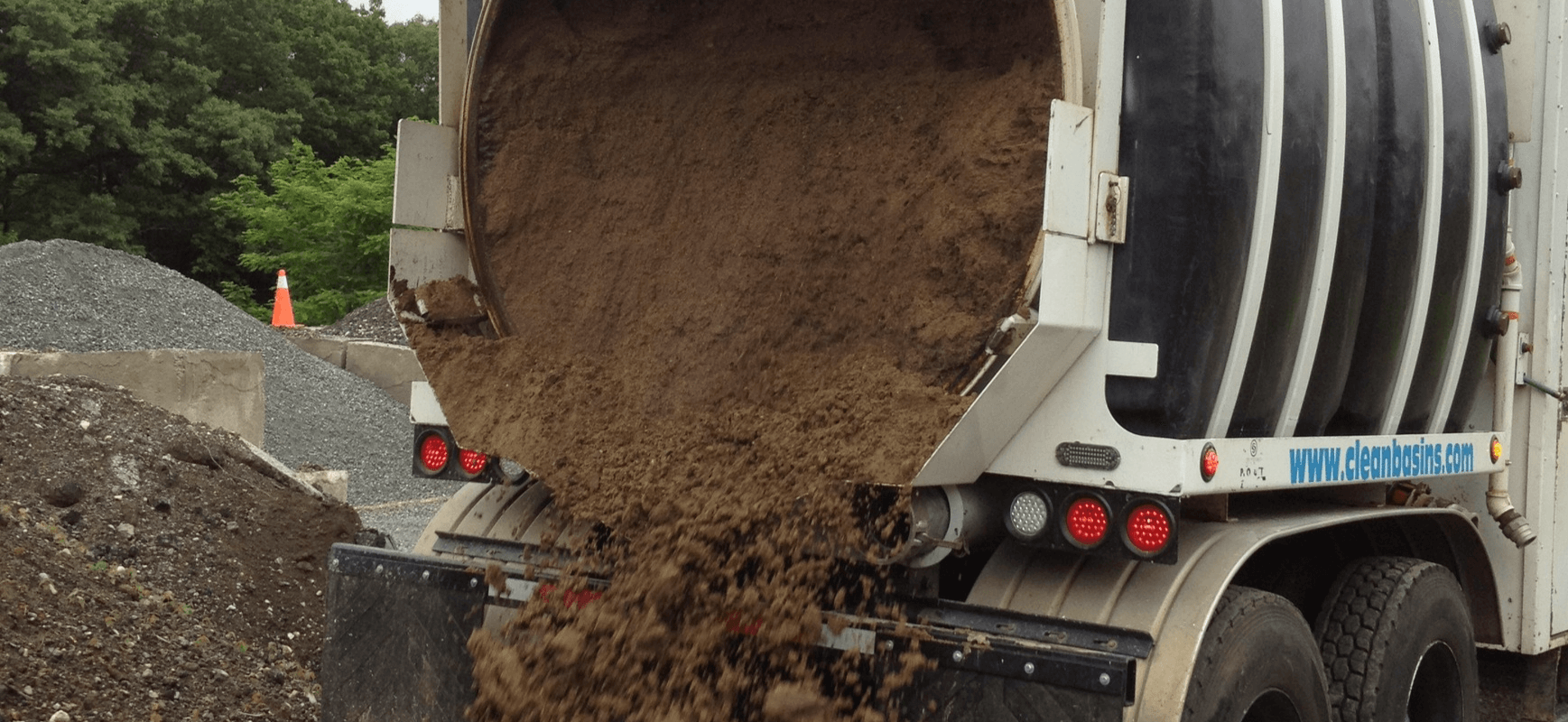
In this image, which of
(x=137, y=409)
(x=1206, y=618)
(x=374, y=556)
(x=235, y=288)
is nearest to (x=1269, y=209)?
(x=1206, y=618)

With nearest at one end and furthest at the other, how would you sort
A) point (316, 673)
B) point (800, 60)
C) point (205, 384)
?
point (800, 60)
point (316, 673)
point (205, 384)

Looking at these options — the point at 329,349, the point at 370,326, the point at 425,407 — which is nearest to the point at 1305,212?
the point at 425,407

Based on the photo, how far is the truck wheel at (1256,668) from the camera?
3.10m

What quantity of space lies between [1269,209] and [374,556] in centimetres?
231

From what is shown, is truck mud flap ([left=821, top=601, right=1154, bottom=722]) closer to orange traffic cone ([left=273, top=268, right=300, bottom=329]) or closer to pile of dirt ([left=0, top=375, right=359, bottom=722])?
pile of dirt ([left=0, top=375, right=359, bottom=722])

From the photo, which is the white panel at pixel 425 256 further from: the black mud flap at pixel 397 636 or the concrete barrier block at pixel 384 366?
the concrete barrier block at pixel 384 366

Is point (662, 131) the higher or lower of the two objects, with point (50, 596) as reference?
higher

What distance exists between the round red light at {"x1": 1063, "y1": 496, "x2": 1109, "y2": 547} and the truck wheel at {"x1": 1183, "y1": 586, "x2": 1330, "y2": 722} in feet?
0.99

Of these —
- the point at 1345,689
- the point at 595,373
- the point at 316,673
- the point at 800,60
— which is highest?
the point at 800,60

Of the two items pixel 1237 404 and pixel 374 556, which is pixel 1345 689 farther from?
pixel 374 556

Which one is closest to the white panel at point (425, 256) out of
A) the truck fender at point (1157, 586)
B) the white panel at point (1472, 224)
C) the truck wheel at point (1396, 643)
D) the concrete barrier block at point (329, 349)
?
the truck fender at point (1157, 586)

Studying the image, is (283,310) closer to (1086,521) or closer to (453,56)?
(453,56)

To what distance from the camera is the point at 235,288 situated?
2953 cm

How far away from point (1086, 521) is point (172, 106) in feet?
101
